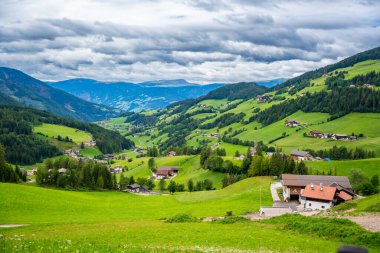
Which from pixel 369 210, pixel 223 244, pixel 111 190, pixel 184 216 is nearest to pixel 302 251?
pixel 223 244

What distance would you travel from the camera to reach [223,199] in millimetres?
93688

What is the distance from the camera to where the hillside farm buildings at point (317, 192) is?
273 ft

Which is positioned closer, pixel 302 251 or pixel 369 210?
pixel 302 251

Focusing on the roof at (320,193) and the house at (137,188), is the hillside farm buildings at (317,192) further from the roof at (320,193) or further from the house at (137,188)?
the house at (137,188)

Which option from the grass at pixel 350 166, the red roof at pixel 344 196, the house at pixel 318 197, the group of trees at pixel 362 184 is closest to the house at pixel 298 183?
the group of trees at pixel 362 184

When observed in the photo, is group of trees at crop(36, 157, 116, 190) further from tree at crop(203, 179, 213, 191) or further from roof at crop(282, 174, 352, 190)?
roof at crop(282, 174, 352, 190)

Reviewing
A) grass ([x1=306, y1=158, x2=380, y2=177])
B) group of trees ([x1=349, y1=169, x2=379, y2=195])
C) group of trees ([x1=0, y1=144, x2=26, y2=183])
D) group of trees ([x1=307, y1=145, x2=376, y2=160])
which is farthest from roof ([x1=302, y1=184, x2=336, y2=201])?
group of trees ([x1=307, y1=145, x2=376, y2=160])

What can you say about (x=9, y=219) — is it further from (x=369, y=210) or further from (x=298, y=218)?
(x=369, y=210)

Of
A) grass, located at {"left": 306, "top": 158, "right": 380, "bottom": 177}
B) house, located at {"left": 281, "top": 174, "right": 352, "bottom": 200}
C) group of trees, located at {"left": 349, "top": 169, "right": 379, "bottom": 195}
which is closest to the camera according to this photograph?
house, located at {"left": 281, "top": 174, "right": 352, "bottom": 200}

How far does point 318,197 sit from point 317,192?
5.32ft

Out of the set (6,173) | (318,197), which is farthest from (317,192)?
(6,173)

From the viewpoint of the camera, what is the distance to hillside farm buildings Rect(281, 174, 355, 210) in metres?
83.2

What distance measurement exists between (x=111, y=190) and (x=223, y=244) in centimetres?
10511

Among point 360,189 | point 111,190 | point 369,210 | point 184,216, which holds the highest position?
point 369,210
